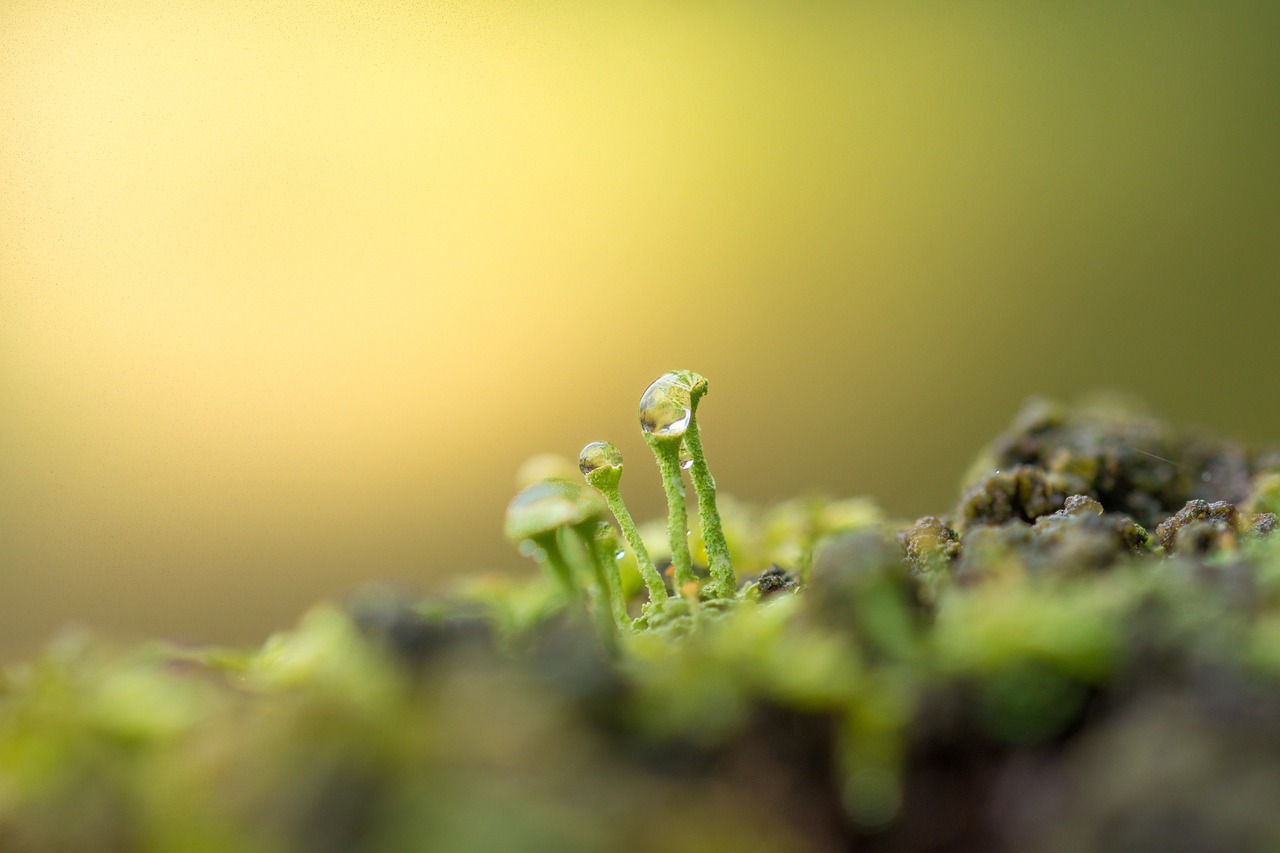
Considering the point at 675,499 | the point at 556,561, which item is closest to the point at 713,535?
the point at 675,499

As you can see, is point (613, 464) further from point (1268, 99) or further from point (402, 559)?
point (1268, 99)

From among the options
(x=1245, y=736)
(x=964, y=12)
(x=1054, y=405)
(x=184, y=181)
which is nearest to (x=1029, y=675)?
(x=1245, y=736)

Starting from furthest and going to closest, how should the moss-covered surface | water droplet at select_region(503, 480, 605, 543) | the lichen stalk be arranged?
1. the lichen stalk
2. water droplet at select_region(503, 480, 605, 543)
3. the moss-covered surface

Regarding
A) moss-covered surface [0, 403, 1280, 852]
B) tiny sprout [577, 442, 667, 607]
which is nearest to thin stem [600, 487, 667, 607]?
tiny sprout [577, 442, 667, 607]

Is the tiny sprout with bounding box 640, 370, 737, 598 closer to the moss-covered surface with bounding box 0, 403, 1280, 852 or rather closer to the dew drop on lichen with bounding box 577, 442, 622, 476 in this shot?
the dew drop on lichen with bounding box 577, 442, 622, 476

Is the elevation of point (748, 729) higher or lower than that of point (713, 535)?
lower

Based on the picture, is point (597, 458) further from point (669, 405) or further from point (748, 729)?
point (748, 729)

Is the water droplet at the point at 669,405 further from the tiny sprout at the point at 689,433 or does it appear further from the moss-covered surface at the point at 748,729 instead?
the moss-covered surface at the point at 748,729

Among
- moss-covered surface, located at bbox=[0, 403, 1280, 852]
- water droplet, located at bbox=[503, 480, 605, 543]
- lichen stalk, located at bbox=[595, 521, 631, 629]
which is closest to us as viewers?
moss-covered surface, located at bbox=[0, 403, 1280, 852]
